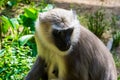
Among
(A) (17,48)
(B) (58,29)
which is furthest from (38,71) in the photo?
(A) (17,48)

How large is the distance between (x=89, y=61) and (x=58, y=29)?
707mm

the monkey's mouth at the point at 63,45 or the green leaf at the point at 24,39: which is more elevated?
the monkey's mouth at the point at 63,45

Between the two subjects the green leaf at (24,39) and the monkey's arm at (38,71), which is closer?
the monkey's arm at (38,71)

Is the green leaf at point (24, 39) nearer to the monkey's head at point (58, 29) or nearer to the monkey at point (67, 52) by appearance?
the monkey at point (67, 52)

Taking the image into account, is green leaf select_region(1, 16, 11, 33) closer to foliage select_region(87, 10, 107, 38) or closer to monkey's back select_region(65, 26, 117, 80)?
foliage select_region(87, 10, 107, 38)

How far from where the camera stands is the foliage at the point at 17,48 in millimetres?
6051

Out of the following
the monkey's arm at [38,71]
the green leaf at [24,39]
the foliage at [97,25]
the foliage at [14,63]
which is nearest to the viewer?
the monkey's arm at [38,71]

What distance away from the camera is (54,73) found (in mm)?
5141

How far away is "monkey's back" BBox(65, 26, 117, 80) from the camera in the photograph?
4898 mm

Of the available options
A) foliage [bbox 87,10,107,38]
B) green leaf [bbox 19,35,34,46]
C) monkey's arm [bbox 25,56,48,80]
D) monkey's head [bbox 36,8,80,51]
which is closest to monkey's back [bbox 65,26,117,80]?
monkey's head [bbox 36,8,80,51]

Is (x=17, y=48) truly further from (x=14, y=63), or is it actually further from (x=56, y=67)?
(x=56, y=67)

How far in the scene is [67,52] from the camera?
473cm

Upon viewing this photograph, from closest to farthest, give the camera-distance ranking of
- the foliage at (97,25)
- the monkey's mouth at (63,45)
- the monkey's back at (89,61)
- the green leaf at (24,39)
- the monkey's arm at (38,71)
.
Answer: the monkey's mouth at (63,45) < the monkey's back at (89,61) < the monkey's arm at (38,71) < the green leaf at (24,39) < the foliage at (97,25)

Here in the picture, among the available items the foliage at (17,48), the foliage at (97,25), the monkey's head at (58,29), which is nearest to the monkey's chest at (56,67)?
the monkey's head at (58,29)
